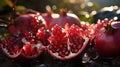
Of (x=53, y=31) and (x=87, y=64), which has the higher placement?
(x=53, y=31)

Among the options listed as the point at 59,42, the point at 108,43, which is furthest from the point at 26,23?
the point at 108,43

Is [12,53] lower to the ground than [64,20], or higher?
lower

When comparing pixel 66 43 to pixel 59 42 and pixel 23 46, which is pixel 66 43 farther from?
pixel 23 46

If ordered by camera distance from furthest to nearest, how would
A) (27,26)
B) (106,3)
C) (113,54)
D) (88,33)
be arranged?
(106,3) → (27,26) → (88,33) → (113,54)

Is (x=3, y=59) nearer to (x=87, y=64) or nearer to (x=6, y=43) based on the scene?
(x=6, y=43)

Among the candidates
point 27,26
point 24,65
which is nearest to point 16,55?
point 24,65

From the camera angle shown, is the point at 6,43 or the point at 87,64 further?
the point at 6,43

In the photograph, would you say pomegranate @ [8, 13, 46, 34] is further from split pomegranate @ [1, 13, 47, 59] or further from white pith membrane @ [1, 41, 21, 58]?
white pith membrane @ [1, 41, 21, 58]
